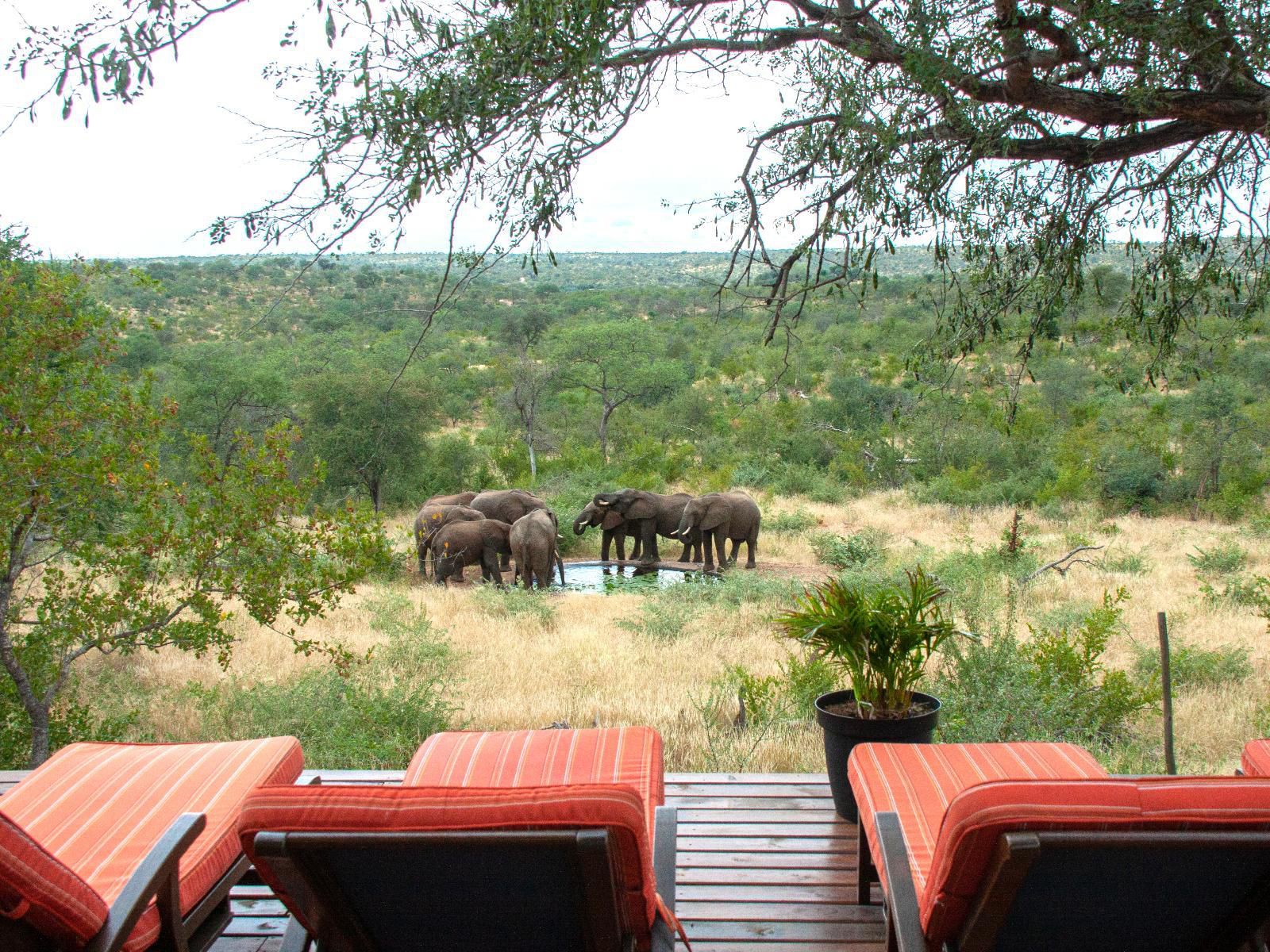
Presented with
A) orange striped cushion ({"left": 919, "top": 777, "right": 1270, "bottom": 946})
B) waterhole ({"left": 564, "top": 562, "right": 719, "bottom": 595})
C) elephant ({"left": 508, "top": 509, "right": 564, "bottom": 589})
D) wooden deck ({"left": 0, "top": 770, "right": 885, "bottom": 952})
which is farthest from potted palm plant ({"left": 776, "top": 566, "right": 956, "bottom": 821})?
elephant ({"left": 508, "top": 509, "right": 564, "bottom": 589})

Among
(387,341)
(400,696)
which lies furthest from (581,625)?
(387,341)

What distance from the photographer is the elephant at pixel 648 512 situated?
16.9 metres

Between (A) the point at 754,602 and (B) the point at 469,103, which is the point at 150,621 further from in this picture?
(A) the point at 754,602

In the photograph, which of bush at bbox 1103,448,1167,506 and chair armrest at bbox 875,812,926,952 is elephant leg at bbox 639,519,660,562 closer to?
bush at bbox 1103,448,1167,506

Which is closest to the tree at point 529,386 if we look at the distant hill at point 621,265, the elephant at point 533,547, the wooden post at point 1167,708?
the distant hill at point 621,265

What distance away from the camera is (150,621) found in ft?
22.3

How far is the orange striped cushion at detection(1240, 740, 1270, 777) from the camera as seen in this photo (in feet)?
11.2

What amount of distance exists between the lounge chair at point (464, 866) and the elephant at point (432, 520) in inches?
518

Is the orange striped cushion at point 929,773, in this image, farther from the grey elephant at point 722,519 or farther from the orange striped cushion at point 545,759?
the grey elephant at point 722,519

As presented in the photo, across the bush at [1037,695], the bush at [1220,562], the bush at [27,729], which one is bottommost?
the bush at [1220,562]

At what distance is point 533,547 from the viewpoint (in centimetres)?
1448

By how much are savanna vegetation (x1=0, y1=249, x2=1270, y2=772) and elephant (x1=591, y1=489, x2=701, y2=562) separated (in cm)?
203

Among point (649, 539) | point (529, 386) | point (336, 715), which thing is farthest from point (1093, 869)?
point (529, 386)

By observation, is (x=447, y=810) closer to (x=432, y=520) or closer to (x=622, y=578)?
(x=622, y=578)
